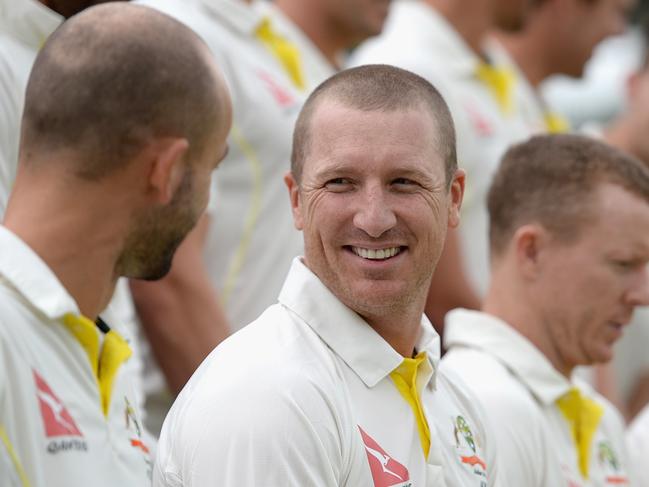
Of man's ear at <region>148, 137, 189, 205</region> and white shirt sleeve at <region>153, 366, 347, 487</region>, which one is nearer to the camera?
white shirt sleeve at <region>153, 366, 347, 487</region>

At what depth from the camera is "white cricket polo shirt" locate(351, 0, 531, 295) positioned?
577cm

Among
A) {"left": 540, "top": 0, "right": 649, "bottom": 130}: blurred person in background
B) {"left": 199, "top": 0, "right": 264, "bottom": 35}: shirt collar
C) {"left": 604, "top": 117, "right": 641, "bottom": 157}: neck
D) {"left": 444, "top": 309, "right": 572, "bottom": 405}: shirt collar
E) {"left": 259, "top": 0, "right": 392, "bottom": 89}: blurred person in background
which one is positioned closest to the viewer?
{"left": 444, "top": 309, "right": 572, "bottom": 405}: shirt collar

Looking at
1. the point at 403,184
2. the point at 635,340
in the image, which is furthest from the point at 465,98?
the point at 403,184

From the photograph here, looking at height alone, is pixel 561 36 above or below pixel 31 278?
above

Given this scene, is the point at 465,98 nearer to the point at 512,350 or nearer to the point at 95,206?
the point at 512,350

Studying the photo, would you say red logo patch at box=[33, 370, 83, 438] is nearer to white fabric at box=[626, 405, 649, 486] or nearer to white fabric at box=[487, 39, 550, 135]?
white fabric at box=[626, 405, 649, 486]

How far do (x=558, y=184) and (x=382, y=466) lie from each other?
160cm

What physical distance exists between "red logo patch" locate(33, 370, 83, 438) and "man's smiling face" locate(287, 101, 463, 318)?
0.57 metres

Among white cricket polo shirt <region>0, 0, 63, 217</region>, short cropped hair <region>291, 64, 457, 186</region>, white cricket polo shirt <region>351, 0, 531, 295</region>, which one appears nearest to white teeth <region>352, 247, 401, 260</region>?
short cropped hair <region>291, 64, 457, 186</region>

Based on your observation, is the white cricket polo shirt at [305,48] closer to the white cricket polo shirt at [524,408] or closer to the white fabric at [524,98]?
the white fabric at [524,98]

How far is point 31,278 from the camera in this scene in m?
3.13

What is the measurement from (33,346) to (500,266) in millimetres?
1694

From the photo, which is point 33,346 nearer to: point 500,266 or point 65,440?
point 65,440

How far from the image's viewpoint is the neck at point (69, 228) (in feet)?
10.6
